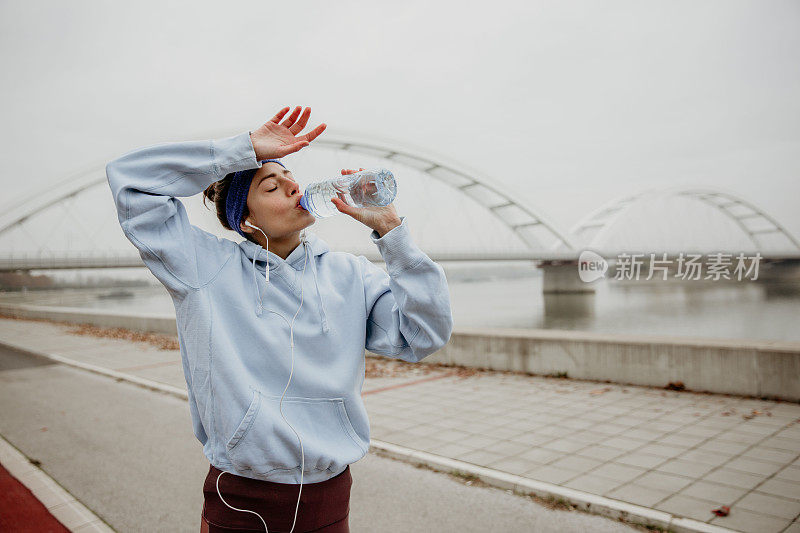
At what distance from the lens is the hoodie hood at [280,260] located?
55.6 inches

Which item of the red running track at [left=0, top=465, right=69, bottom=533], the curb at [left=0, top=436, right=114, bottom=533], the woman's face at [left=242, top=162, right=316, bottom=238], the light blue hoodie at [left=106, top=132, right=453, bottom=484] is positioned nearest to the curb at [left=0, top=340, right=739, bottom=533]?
the curb at [left=0, top=436, right=114, bottom=533]

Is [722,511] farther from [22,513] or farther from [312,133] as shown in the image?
[22,513]

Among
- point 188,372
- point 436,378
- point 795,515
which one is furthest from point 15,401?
point 795,515

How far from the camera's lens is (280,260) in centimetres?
145

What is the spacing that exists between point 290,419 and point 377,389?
607 cm

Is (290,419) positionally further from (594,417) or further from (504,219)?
(504,219)

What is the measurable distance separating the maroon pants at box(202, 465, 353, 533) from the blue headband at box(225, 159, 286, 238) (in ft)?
2.10

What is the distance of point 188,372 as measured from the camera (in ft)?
4.70

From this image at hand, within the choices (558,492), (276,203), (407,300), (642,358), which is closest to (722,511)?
(558,492)

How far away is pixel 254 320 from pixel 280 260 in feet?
0.57

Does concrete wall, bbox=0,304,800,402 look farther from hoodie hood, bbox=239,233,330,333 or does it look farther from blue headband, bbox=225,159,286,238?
blue headband, bbox=225,159,286,238

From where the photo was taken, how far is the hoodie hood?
1.41m

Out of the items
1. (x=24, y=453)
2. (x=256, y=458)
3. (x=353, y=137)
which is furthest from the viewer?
(x=353, y=137)

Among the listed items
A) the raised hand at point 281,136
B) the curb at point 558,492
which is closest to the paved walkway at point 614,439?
the curb at point 558,492
